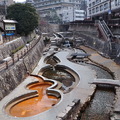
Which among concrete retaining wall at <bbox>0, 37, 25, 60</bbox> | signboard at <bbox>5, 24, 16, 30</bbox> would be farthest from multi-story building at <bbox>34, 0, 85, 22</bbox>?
concrete retaining wall at <bbox>0, 37, 25, 60</bbox>

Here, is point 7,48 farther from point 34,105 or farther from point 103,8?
point 103,8

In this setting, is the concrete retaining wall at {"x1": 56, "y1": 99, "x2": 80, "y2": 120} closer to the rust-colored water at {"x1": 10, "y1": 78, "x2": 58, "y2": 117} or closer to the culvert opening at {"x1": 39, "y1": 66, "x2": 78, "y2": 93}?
the rust-colored water at {"x1": 10, "y1": 78, "x2": 58, "y2": 117}

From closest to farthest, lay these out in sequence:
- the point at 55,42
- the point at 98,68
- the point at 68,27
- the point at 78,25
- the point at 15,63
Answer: the point at 15,63 → the point at 98,68 → the point at 55,42 → the point at 78,25 → the point at 68,27

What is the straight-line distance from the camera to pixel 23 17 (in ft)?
154

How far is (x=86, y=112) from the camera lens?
17781 millimetres

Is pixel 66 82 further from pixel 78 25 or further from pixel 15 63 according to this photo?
pixel 78 25

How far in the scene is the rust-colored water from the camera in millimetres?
17434

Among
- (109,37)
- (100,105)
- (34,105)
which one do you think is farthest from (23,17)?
(100,105)

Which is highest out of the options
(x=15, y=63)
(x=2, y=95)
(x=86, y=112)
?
(x=15, y=63)

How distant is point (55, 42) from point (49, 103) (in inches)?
1773

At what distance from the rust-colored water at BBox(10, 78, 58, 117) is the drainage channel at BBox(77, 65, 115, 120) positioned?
4073mm

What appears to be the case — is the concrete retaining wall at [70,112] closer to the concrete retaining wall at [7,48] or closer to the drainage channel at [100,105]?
the drainage channel at [100,105]

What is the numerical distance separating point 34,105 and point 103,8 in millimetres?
54707

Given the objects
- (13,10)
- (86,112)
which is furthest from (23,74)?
(13,10)
